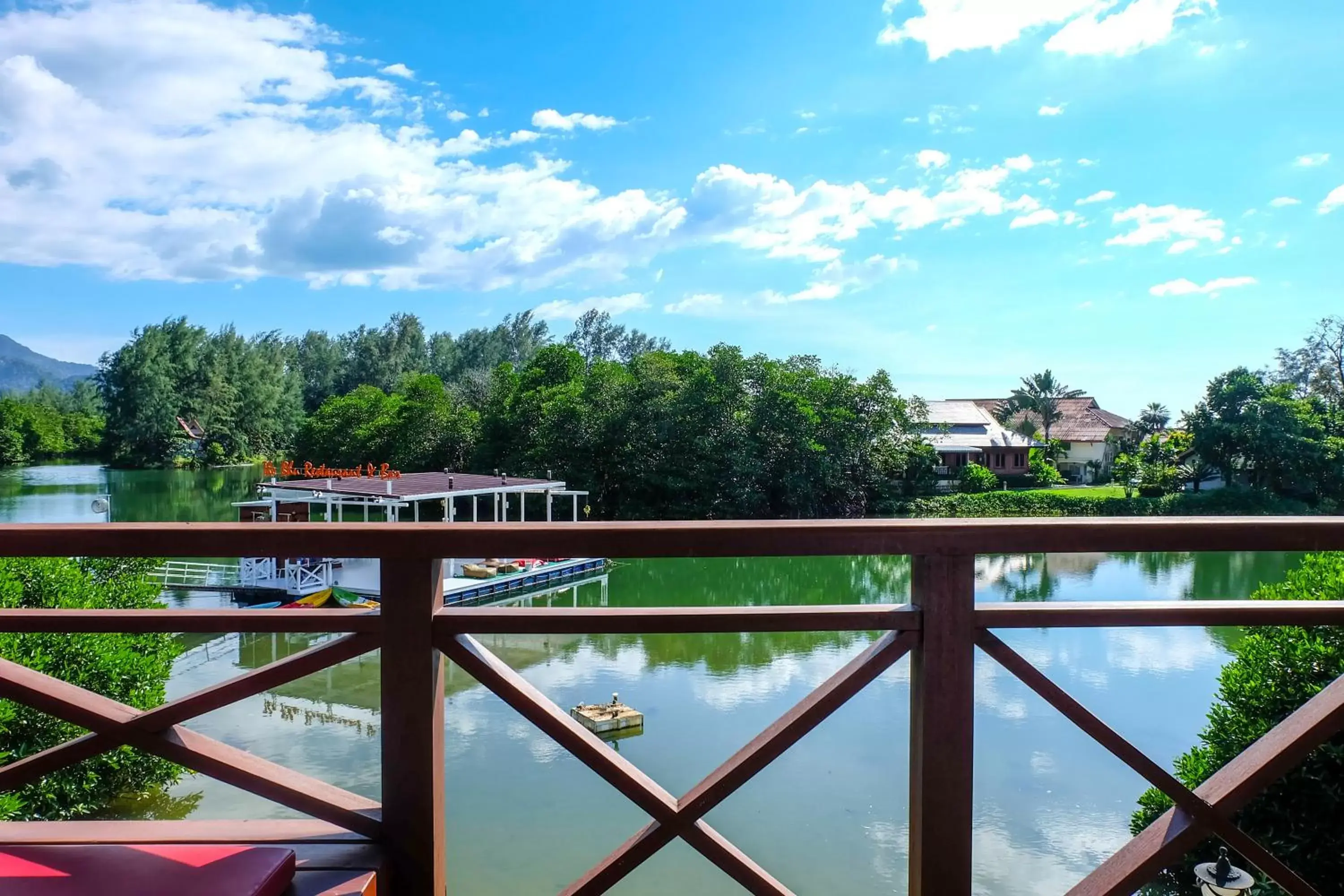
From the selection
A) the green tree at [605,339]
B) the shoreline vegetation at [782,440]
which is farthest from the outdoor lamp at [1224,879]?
the green tree at [605,339]

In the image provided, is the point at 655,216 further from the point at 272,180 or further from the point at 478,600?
the point at 478,600

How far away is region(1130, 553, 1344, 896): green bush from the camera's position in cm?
267

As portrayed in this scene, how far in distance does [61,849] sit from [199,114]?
4385cm

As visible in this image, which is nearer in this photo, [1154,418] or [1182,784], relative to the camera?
[1182,784]

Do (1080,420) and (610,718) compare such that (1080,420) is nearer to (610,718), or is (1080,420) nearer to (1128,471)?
(1128,471)

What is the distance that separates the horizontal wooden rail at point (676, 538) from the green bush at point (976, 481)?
991 inches

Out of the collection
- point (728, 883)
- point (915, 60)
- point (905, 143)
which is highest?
point (905, 143)

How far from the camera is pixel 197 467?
120 feet

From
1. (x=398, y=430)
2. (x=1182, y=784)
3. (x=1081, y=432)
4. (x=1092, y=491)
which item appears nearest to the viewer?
(x=1182, y=784)

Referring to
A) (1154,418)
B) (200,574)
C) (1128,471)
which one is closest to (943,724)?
(200,574)

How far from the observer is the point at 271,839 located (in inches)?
40.4

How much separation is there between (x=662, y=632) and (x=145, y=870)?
567 millimetres

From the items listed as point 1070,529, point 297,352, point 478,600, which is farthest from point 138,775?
point 297,352

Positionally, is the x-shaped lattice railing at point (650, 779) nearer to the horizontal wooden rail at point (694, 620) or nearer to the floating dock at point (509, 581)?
the horizontal wooden rail at point (694, 620)
